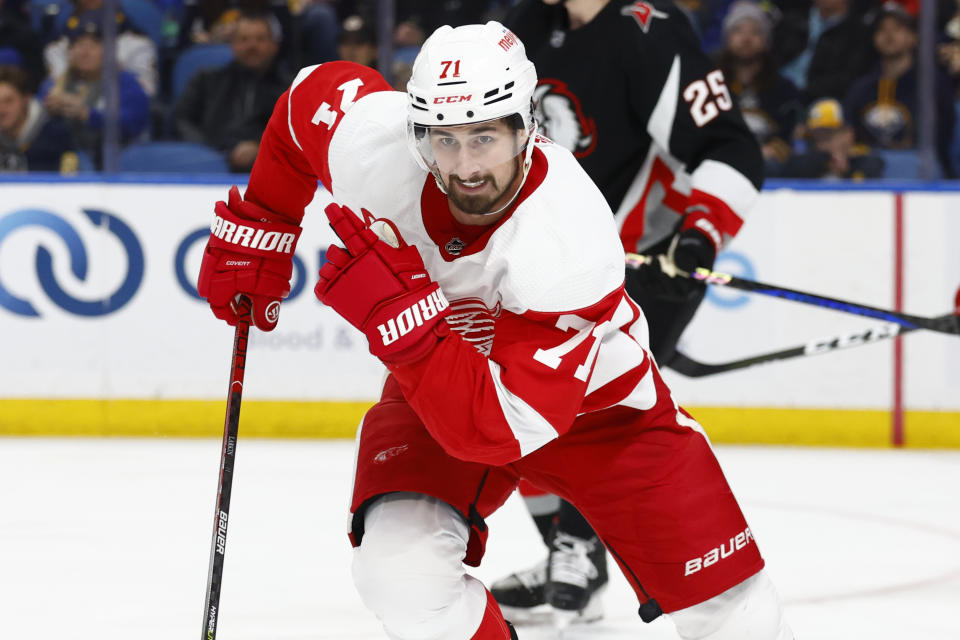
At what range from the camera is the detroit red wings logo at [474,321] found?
2080mm

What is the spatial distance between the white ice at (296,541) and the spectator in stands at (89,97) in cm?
117

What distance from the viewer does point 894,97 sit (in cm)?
506

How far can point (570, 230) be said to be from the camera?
192 cm

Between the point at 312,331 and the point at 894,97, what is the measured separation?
2312 millimetres

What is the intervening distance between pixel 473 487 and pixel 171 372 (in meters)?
3.21

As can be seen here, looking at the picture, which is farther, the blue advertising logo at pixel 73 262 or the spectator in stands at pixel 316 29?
the spectator in stands at pixel 316 29

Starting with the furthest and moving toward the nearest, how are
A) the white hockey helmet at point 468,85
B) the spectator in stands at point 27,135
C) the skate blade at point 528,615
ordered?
the spectator in stands at point 27,135 → the skate blade at point 528,615 → the white hockey helmet at point 468,85

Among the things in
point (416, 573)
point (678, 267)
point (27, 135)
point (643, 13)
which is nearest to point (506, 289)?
point (416, 573)

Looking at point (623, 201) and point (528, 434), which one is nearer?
point (528, 434)

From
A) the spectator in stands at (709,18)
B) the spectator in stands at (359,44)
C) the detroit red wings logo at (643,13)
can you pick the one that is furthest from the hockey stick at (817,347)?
the spectator in stands at (359,44)

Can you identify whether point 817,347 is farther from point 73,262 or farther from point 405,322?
point 73,262

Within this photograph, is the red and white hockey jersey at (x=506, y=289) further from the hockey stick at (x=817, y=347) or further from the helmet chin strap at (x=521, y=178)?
the hockey stick at (x=817, y=347)

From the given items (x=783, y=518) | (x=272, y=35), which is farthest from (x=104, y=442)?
(x=783, y=518)

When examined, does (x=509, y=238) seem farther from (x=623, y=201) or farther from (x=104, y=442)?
(x=104, y=442)
